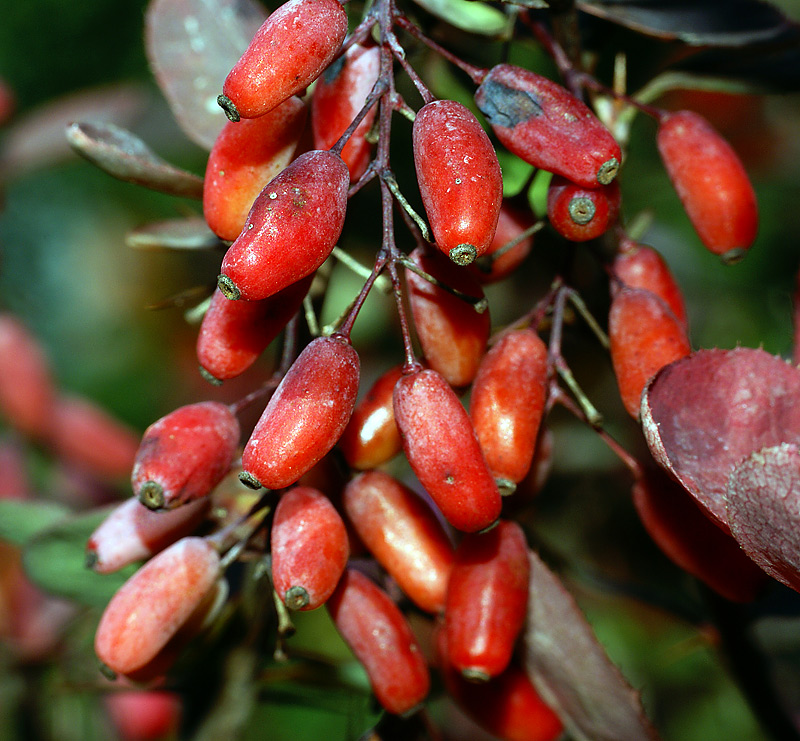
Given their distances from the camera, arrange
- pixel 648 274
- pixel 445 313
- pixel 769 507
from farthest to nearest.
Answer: pixel 648 274, pixel 445 313, pixel 769 507

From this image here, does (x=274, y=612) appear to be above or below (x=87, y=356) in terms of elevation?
above

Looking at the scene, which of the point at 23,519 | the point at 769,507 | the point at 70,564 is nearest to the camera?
A: the point at 769,507

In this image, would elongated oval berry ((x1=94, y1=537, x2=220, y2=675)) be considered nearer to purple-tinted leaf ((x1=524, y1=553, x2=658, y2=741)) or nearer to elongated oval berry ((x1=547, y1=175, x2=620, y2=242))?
purple-tinted leaf ((x1=524, y1=553, x2=658, y2=741))

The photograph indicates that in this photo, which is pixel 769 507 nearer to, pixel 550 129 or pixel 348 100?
pixel 550 129

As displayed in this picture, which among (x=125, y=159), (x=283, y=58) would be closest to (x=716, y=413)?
(x=283, y=58)

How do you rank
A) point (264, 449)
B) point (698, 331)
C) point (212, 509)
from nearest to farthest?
point (264, 449)
point (212, 509)
point (698, 331)

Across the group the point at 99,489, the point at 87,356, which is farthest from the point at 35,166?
the point at 87,356

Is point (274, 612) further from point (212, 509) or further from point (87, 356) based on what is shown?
point (87, 356)
